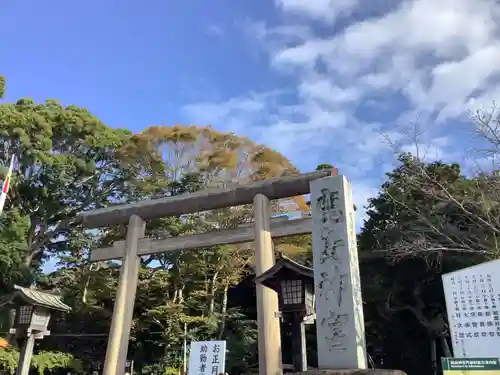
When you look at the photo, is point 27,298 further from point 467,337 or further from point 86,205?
point 86,205

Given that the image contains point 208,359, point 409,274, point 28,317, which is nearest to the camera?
point 208,359

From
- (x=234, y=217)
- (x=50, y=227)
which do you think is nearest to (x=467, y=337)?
(x=234, y=217)

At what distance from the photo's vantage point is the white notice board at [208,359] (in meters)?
7.68

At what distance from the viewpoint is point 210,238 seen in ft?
32.7

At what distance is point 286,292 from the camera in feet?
24.5

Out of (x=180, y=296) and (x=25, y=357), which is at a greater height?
(x=180, y=296)

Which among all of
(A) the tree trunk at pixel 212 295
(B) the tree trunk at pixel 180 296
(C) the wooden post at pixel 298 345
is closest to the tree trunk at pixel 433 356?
(A) the tree trunk at pixel 212 295

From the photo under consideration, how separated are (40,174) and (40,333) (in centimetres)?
960

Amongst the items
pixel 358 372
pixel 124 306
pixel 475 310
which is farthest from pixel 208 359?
pixel 475 310

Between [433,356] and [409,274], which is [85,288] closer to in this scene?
[409,274]

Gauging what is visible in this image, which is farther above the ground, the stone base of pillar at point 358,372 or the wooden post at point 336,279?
the wooden post at point 336,279

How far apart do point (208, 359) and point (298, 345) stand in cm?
172

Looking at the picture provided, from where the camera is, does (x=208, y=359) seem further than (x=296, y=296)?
Yes

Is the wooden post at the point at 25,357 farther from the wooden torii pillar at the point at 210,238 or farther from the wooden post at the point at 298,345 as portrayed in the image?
the wooden post at the point at 298,345
